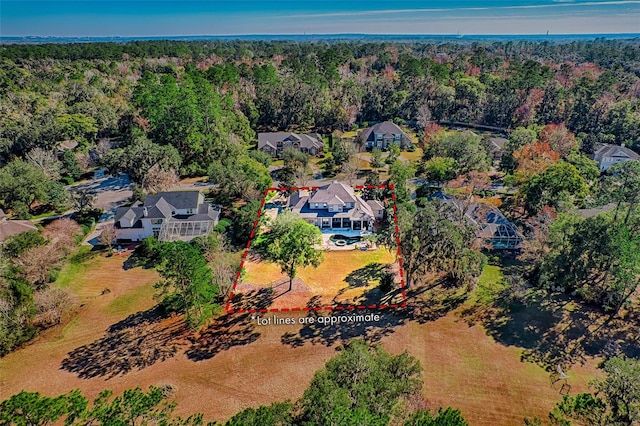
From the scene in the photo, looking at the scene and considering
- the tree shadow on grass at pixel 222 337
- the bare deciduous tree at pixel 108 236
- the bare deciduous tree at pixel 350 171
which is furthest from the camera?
the bare deciduous tree at pixel 350 171

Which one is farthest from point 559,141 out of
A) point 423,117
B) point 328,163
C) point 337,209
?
point 337,209

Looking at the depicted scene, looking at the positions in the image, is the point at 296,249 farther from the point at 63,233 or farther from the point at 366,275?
the point at 63,233


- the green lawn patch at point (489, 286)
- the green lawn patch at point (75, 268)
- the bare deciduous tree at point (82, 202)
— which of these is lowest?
the green lawn patch at point (489, 286)

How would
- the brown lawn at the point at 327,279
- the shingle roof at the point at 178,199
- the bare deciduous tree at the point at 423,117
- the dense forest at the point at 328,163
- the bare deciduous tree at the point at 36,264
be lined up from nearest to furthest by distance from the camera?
the dense forest at the point at 328,163 < the bare deciduous tree at the point at 36,264 < the brown lawn at the point at 327,279 < the shingle roof at the point at 178,199 < the bare deciduous tree at the point at 423,117

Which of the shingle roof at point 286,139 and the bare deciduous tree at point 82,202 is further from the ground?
the shingle roof at point 286,139

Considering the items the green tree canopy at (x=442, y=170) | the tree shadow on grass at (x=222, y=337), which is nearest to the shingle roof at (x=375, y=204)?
the green tree canopy at (x=442, y=170)

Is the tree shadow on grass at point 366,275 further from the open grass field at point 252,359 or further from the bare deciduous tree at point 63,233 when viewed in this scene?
the bare deciduous tree at point 63,233

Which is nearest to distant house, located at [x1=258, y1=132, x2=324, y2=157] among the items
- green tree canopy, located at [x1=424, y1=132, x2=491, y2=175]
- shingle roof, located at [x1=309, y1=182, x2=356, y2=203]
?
green tree canopy, located at [x1=424, y1=132, x2=491, y2=175]
